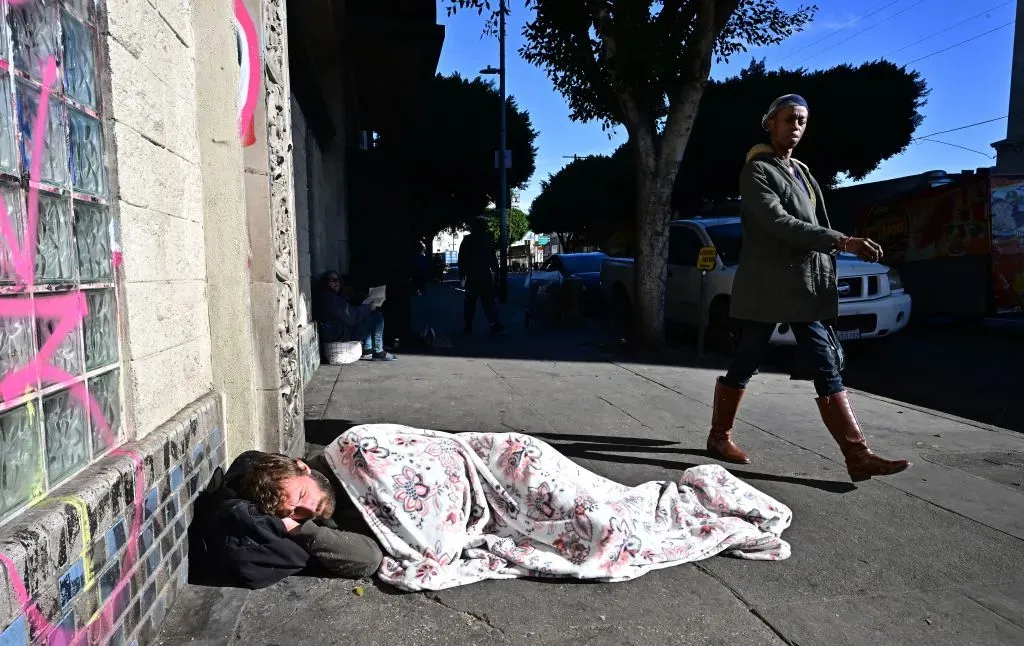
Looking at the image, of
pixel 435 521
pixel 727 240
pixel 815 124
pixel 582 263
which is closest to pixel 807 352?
pixel 435 521

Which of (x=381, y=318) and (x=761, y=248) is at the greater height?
(x=761, y=248)

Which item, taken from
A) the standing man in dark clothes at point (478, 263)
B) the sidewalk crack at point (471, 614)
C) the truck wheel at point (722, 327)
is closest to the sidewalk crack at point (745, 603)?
the sidewalk crack at point (471, 614)

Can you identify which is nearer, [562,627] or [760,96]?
[562,627]

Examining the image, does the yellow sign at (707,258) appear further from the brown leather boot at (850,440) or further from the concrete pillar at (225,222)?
the concrete pillar at (225,222)

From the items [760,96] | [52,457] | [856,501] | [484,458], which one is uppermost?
[760,96]

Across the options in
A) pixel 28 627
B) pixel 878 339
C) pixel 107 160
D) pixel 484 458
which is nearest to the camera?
pixel 28 627

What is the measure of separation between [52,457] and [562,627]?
4.95 ft

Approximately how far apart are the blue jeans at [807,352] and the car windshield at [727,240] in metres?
4.84

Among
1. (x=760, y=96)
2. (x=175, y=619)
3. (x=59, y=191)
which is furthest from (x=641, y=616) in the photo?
(x=760, y=96)

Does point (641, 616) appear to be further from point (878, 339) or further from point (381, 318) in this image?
point (878, 339)

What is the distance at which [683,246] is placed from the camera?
9516 millimetres

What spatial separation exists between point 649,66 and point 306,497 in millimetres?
6700

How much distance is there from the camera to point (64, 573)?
1.56 m

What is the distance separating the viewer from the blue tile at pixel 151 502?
205 cm
